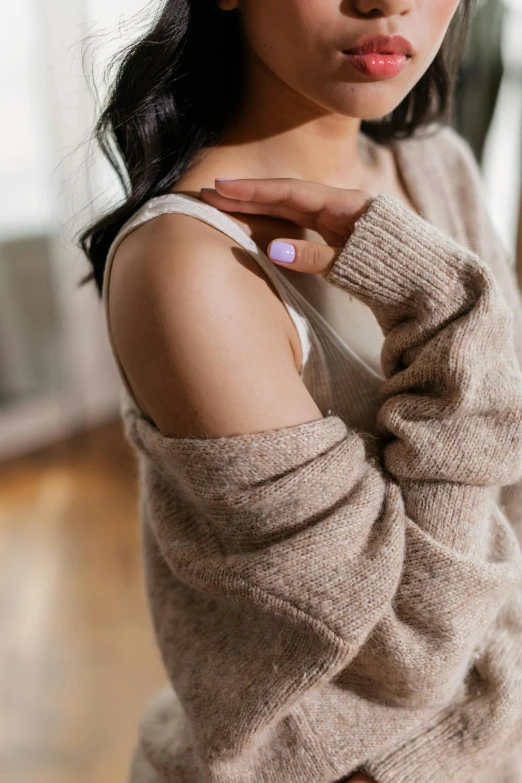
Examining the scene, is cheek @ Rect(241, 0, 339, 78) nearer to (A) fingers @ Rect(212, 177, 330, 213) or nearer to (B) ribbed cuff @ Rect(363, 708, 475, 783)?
(A) fingers @ Rect(212, 177, 330, 213)

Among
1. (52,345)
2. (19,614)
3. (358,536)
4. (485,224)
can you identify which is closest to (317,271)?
(358,536)

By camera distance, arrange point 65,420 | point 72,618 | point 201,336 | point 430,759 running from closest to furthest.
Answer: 1. point 201,336
2. point 430,759
3. point 72,618
4. point 65,420

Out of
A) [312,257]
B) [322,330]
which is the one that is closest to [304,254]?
[312,257]

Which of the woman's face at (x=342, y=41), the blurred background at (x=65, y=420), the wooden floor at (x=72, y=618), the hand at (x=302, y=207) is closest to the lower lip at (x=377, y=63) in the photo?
the woman's face at (x=342, y=41)

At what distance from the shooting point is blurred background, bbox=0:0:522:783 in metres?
1.84

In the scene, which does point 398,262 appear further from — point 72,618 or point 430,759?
point 72,618

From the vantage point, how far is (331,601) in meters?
0.65

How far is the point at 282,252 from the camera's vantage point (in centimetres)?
71

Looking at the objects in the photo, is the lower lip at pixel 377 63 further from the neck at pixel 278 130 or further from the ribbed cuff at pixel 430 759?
the ribbed cuff at pixel 430 759

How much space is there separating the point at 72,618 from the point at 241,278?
1.66 m

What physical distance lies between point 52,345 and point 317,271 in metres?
2.13

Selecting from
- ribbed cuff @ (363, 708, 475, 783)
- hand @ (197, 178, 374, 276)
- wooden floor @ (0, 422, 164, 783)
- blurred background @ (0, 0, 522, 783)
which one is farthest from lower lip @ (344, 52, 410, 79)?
wooden floor @ (0, 422, 164, 783)

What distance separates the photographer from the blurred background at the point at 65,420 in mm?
1842

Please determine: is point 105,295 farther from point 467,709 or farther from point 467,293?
point 467,709
